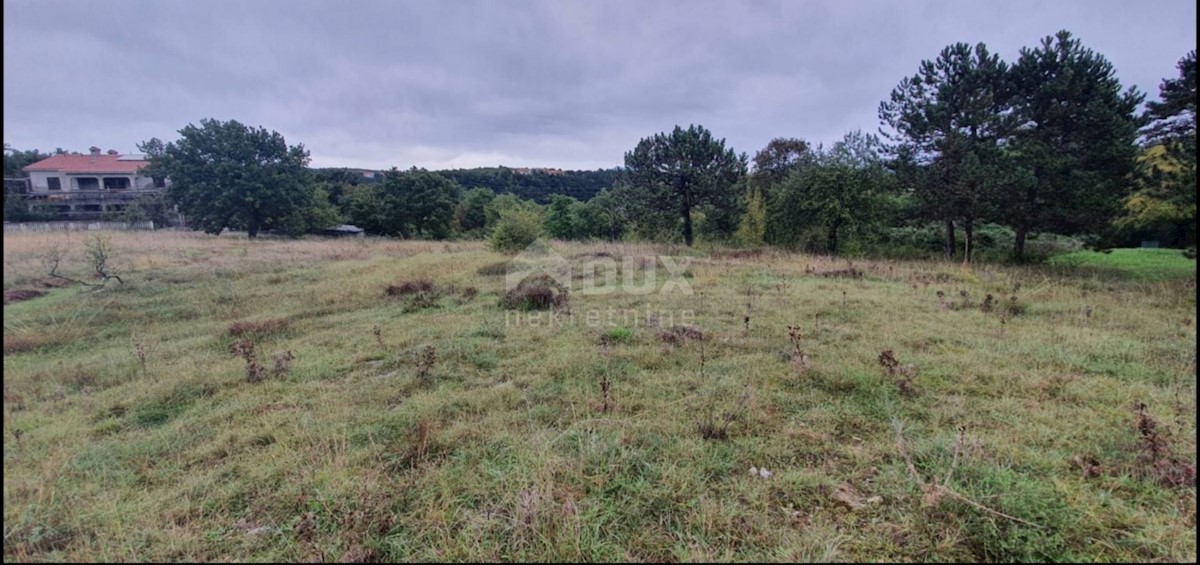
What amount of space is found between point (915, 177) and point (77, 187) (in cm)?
1803

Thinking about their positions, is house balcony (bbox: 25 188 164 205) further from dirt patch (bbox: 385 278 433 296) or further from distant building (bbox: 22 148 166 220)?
dirt patch (bbox: 385 278 433 296)

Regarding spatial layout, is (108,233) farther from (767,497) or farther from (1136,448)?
(1136,448)

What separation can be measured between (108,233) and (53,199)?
132 cm

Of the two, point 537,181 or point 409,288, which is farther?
point 537,181

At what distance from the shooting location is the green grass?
28.3 feet

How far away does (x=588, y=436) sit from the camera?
300 centimetres

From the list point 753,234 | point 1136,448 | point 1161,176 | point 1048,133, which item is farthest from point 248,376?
point 753,234

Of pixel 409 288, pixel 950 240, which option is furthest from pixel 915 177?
pixel 409 288

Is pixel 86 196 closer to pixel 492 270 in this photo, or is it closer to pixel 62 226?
pixel 62 226

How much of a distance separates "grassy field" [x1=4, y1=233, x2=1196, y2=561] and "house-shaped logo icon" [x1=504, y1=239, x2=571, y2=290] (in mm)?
3720

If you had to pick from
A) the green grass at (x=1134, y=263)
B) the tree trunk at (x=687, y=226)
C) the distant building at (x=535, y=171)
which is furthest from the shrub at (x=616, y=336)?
the distant building at (x=535, y=171)

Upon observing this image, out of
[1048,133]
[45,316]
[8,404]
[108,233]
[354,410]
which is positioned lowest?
[354,410]

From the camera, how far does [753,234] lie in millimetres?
21328

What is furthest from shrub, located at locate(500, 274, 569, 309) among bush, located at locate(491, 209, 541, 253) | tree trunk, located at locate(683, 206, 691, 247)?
tree trunk, located at locate(683, 206, 691, 247)
